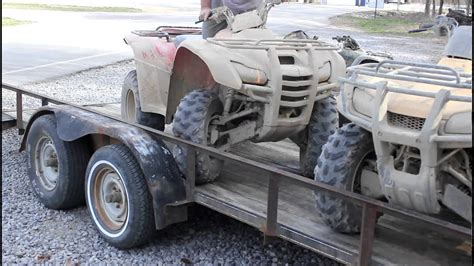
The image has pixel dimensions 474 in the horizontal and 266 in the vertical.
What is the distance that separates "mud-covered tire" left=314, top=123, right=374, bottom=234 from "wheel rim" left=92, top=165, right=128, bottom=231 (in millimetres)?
1517

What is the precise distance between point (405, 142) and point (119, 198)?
2233 mm

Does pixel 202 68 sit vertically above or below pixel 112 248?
above

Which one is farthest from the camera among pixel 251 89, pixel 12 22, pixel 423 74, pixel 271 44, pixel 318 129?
pixel 12 22

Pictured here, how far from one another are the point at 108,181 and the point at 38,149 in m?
1.10

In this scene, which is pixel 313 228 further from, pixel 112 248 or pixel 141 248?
pixel 112 248

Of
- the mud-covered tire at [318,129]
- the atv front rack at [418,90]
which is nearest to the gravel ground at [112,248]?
the mud-covered tire at [318,129]

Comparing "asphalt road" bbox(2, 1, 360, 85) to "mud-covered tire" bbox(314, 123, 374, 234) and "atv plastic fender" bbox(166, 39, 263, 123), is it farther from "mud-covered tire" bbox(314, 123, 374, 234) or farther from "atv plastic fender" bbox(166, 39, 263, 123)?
"mud-covered tire" bbox(314, 123, 374, 234)

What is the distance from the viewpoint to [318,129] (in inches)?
190

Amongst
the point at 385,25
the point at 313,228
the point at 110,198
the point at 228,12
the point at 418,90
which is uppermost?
the point at 228,12

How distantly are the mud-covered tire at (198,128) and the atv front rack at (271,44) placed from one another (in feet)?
1.27

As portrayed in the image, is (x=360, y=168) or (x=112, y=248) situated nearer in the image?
(x=360, y=168)

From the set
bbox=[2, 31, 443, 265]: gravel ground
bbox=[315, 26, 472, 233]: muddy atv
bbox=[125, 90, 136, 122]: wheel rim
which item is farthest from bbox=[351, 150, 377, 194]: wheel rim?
bbox=[125, 90, 136, 122]: wheel rim

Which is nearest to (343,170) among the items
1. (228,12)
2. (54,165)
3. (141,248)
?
(141,248)

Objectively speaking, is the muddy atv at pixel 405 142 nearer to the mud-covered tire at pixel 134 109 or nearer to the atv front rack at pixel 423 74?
the atv front rack at pixel 423 74
